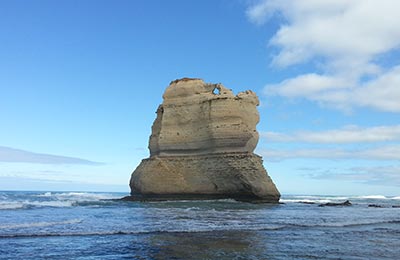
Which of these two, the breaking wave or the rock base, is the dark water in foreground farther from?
the rock base

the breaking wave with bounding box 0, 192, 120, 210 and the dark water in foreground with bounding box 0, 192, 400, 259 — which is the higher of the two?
the breaking wave with bounding box 0, 192, 120, 210

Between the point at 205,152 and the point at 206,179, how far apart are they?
2.89 m

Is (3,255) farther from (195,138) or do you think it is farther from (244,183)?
(195,138)

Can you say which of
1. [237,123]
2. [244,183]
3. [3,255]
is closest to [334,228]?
[3,255]

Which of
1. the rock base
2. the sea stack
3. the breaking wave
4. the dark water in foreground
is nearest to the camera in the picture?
the dark water in foreground

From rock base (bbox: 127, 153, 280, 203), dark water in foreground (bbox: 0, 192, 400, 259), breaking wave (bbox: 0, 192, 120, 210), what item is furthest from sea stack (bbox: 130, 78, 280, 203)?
dark water in foreground (bbox: 0, 192, 400, 259)

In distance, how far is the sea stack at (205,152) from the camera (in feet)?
128

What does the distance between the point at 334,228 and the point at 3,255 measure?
44.4 feet

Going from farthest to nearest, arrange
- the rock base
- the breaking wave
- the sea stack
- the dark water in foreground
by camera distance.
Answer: the sea stack
the rock base
the breaking wave
the dark water in foreground

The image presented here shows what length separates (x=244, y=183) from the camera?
38438mm

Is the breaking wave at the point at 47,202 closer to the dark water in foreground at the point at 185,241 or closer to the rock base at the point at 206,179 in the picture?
the rock base at the point at 206,179

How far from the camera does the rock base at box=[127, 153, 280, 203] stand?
3866cm

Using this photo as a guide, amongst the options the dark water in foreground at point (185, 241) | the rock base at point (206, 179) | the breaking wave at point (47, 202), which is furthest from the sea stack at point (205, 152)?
the dark water in foreground at point (185, 241)

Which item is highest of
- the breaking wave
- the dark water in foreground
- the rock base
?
the rock base
